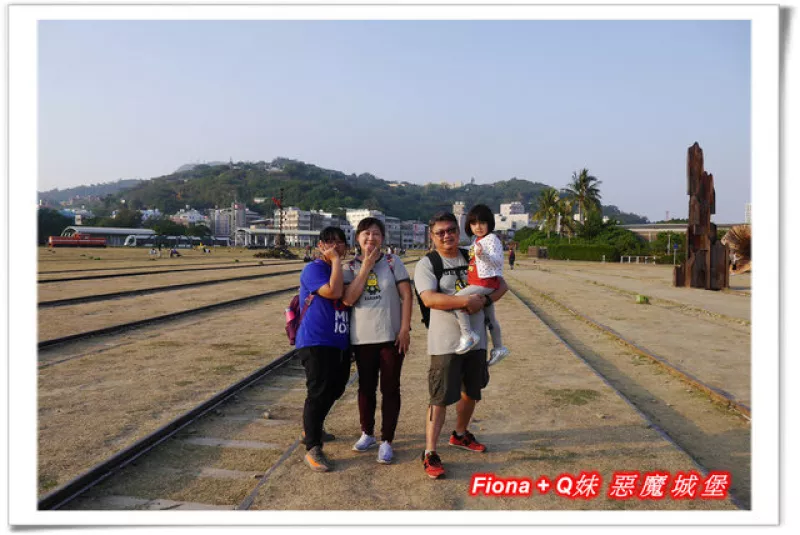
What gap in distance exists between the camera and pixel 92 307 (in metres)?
13.2

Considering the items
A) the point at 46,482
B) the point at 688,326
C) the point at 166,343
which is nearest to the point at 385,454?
the point at 46,482

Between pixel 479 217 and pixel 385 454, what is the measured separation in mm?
1832

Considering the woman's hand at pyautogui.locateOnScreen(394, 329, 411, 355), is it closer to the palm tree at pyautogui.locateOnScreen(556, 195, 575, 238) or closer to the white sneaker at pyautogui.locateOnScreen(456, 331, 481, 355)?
the white sneaker at pyautogui.locateOnScreen(456, 331, 481, 355)

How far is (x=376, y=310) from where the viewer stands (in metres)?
3.86

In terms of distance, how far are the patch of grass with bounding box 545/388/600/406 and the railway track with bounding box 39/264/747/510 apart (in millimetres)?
327

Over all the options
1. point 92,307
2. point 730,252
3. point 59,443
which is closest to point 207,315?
point 92,307

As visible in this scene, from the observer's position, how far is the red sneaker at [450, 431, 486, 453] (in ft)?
13.8

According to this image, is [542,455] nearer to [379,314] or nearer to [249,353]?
[379,314]

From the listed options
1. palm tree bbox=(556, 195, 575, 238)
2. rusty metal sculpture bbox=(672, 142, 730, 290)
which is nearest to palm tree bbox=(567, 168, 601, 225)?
palm tree bbox=(556, 195, 575, 238)

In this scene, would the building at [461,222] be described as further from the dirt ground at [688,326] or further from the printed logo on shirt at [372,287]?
the dirt ground at [688,326]

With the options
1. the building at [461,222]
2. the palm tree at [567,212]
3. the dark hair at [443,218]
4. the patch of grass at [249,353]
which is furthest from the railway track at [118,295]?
the palm tree at [567,212]

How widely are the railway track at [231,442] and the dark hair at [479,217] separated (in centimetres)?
213
